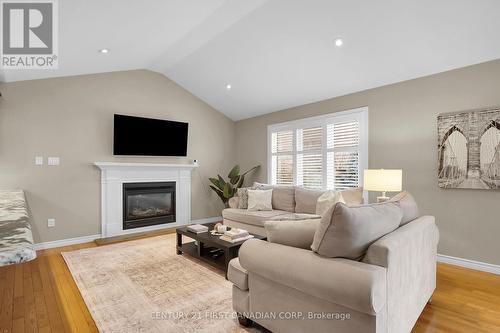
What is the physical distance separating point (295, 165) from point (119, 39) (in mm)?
3591

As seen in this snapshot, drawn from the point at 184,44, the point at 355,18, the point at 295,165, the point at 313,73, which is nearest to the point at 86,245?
the point at 184,44

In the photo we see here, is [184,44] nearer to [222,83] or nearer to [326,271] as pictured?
[222,83]

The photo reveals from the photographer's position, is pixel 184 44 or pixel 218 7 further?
pixel 184 44

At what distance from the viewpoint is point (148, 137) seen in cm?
500

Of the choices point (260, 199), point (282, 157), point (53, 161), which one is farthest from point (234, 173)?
point (53, 161)

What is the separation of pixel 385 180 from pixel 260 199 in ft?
7.01

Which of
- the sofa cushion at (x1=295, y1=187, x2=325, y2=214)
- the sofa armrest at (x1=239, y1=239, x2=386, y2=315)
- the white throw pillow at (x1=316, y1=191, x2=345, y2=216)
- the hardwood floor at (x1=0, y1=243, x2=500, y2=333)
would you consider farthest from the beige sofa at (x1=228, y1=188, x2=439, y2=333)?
the sofa cushion at (x1=295, y1=187, x2=325, y2=214)

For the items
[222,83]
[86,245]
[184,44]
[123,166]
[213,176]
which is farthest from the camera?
[213,176]

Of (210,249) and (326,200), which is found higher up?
(326,200)

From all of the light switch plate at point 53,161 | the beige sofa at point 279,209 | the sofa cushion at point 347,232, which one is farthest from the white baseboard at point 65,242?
the sofa cushion at point 347,232

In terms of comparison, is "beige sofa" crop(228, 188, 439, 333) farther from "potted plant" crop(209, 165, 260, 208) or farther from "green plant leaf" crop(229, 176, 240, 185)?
"green plant leaf" crop(229, 176, 240, 185)

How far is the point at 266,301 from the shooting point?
5.87ft

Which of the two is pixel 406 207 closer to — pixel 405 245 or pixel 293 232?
pixel 405 245

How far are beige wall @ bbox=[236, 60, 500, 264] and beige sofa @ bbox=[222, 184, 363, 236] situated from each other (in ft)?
3.78
